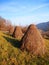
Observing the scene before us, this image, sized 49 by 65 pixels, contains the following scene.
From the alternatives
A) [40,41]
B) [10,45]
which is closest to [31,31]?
[40,41]

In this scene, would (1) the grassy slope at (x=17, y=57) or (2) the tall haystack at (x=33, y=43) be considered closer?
(1) the grassy slope at (x=17, y=57)

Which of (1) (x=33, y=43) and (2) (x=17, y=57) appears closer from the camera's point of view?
(2) (x=17, y=57)

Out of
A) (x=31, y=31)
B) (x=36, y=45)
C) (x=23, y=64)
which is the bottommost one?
(x=23, y=64)

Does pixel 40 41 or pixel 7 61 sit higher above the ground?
pixel 40 41

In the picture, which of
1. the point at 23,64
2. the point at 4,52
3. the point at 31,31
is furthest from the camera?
the point at 31,31

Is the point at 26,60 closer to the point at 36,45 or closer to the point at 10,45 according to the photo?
the point at 36,45

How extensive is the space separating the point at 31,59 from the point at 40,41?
89.5 inches

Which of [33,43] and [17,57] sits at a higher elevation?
[33,43]

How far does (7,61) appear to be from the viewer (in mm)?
12844

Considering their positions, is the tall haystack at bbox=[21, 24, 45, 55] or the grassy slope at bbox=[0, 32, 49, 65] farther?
the tall haystack at bbox=[21, 24, 45, 55]

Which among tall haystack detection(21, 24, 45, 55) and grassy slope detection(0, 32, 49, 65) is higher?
tall haystack detection(21, 24, 45, 55)

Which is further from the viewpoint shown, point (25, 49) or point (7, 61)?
point (25, 49)

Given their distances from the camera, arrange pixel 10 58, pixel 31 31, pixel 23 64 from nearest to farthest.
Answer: pixel 23 64
pixel 10 58
pixel 31 31

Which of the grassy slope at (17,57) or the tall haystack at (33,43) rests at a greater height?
the tall haystack at (33,43)
